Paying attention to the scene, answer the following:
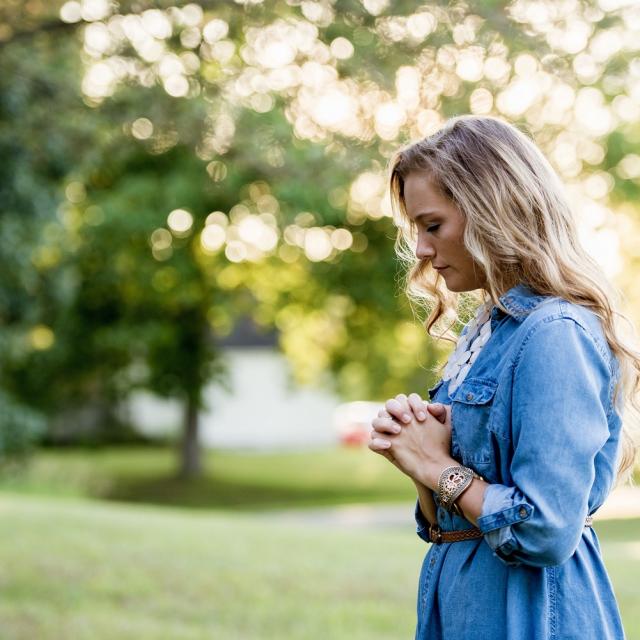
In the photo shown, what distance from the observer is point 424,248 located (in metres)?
2.33

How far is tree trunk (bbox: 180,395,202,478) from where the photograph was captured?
2952cm

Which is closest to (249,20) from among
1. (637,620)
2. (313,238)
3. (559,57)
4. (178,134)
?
(178,134)

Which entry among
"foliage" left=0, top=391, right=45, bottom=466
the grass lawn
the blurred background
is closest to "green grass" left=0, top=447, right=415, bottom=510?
the blurred background

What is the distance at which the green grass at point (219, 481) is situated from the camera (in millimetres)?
25641

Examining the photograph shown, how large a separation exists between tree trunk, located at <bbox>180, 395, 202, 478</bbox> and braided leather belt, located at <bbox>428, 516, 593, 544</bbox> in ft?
89.9

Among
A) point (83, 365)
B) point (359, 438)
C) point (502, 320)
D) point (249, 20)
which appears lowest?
point (359, 438)

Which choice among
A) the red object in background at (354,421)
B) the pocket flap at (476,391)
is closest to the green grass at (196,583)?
the pocket flap at (476,391)

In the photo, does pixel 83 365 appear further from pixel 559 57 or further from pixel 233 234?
pixel 559 57

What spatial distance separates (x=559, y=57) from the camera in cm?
514

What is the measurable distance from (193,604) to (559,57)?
4.71 meters

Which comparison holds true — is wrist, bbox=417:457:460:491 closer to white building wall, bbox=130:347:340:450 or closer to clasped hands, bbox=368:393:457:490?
clasped hands, bbox=368:393:457:490

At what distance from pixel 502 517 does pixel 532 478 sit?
10 cm

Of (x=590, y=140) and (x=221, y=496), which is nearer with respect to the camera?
(x=590, y=140)

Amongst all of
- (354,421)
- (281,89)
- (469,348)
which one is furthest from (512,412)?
(354,421)
